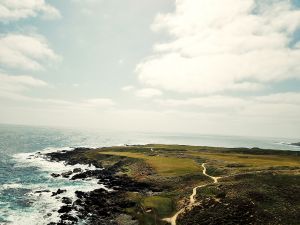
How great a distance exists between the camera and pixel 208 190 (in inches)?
2477

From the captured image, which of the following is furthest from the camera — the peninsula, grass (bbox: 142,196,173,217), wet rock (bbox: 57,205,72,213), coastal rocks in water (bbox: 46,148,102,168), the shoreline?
coastal rocks in water (bbox: 46,148,102,168)

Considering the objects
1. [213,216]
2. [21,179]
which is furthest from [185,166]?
[21,179]

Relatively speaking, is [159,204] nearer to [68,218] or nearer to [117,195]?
[117,195]

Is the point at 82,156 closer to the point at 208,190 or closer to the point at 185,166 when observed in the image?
the point at 185,166

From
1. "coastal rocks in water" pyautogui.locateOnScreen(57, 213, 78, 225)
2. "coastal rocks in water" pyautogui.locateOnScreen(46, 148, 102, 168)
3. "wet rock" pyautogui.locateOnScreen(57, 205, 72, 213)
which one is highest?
"coastal rocks in water" pyautogui.locateOnScreen(46, 148, 102, 168)

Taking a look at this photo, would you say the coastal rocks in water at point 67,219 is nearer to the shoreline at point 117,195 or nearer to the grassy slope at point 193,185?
the shoreline at point 117,195

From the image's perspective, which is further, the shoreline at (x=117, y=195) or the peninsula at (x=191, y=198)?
the shoreline at (x=117, y=195)

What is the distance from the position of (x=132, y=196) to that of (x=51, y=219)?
64.5 ft

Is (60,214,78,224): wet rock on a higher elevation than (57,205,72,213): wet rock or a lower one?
lower

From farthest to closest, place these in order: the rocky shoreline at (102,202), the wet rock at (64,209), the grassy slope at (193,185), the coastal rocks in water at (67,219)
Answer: the wet rock at (64,209) → the grassy slope at (193,185) → the rocky shoreline at (102,202) → the coastal rocks in water at (67,219)

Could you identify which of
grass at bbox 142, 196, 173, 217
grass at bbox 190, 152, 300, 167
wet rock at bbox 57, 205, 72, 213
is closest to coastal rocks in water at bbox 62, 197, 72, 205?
wet rock at bbox 57, 205, 72, 213

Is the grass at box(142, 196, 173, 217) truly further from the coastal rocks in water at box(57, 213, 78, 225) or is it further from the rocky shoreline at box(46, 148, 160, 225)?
the coastal rocks in water at box(57, 213, 78, 225)

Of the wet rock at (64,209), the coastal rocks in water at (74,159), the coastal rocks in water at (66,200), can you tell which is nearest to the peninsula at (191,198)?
the wet rock at (64,209)

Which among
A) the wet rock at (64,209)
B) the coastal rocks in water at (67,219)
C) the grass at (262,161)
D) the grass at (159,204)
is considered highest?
the grass at (262,161)
